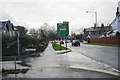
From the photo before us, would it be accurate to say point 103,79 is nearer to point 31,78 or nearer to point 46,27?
point 31,78

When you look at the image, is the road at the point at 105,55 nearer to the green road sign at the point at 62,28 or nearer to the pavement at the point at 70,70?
the pavement at the point at 70,70

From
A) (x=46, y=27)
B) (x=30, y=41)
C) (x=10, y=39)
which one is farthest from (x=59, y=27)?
(x=46, y=27)

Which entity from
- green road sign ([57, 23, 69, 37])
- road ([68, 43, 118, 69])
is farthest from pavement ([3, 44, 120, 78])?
green road sign ([57, 23, 69, 37])

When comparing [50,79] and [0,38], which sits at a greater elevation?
[0,38]

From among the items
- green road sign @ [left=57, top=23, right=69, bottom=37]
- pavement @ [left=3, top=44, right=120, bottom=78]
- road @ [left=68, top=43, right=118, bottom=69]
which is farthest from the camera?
green road sign @ [left=57, top=23, right=69, bottom=37]

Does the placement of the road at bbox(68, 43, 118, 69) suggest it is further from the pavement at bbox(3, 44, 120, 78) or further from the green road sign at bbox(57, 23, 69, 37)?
the green road sign at bbox(57, 23, 69, 37)

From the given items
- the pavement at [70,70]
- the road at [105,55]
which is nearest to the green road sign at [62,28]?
the road at [105,55]

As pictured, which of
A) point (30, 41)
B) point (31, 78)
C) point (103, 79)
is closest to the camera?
point (103, 79)

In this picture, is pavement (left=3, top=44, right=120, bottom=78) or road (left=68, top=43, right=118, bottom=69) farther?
road (left=68, top=43, right=118, bottom=69)

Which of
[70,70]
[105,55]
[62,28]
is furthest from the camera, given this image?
[62,28]

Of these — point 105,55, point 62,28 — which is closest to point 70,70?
point 105,55

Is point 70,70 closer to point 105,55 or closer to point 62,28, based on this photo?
point 105,55

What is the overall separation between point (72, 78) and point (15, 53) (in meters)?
13.5

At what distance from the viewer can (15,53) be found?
17.6 metres
